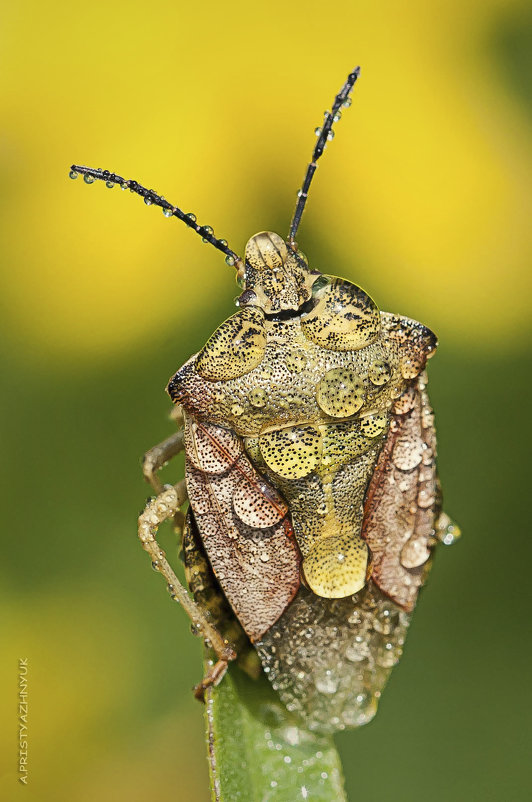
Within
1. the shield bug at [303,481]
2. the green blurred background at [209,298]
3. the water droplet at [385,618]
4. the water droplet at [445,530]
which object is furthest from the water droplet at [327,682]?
the green blurred background at [209,298]

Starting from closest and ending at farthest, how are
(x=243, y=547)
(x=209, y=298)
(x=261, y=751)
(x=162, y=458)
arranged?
1. (x=261, y=751)
2. (x=243, y=547)
3. (x=162, y=458)
4. (x=209, y=298)

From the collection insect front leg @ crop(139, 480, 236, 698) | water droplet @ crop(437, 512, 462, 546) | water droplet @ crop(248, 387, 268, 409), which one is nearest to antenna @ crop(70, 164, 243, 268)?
water droplet @ crop(248, 387, 268, 409)

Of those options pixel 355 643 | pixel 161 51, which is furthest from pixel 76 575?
pixel 161 51

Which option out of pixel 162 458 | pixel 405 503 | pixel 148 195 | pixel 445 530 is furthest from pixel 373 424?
pixel 148 195

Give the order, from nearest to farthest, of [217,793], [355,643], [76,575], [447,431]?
[217,793]
[355,643]
[76,575]
[447,431]

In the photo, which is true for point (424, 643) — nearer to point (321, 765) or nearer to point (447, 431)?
point (447, 431)

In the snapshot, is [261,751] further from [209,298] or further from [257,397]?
[209,298]

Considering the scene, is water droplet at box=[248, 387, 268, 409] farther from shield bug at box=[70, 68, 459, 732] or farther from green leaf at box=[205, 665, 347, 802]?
green leaf at box=[205, 665, 347, 802]
